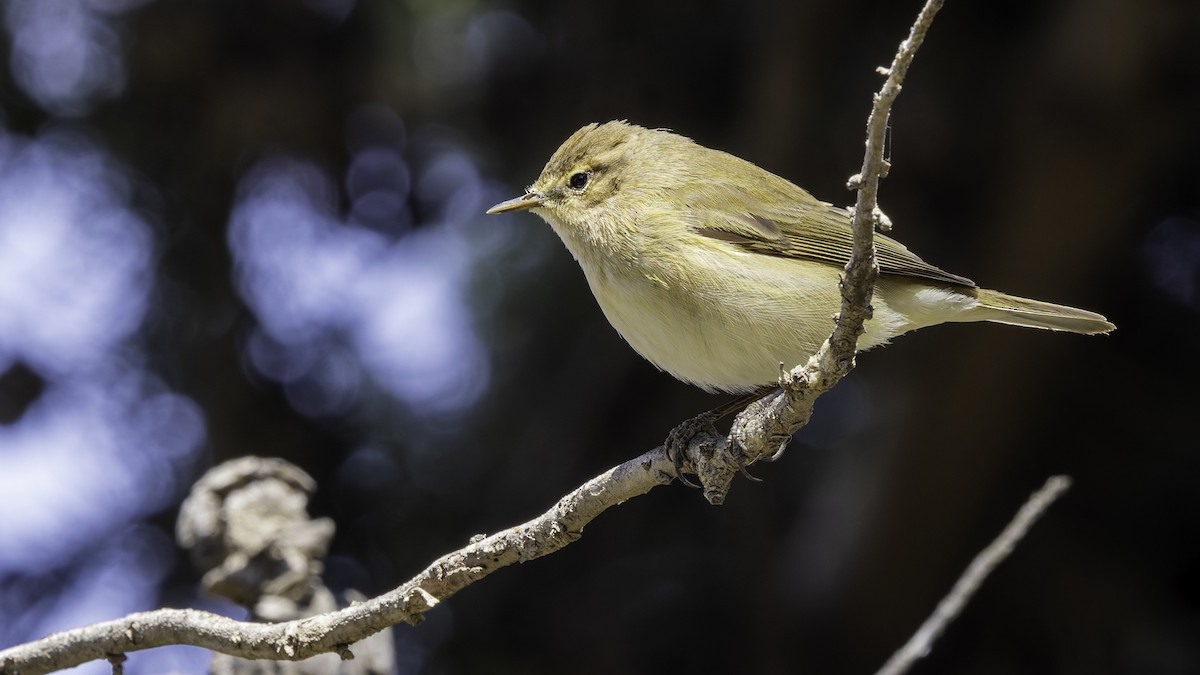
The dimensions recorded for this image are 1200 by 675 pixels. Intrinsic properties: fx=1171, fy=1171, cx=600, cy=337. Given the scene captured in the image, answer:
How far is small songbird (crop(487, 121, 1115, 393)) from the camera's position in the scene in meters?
3.29

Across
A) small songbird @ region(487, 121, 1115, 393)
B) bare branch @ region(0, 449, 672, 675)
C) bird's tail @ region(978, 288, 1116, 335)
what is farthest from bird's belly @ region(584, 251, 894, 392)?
bare branch @ region(0, 449, 672, 675)

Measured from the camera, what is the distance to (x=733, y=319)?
3.26 metres

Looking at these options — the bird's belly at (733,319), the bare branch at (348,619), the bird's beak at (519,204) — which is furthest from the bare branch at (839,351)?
the bird's beak at (519,204)

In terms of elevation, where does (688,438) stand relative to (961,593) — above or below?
above

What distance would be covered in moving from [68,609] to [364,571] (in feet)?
3.88

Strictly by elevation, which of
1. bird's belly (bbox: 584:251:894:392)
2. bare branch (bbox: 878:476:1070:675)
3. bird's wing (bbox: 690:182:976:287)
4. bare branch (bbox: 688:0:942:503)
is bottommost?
bare branch (bbox: 878:476:1070:675)

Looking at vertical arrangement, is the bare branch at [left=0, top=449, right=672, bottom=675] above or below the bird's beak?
below

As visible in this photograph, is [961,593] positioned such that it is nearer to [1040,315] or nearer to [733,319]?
[1040,315]

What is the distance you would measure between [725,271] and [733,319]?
0.16m

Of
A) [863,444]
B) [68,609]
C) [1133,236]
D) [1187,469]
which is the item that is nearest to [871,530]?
[863,444]

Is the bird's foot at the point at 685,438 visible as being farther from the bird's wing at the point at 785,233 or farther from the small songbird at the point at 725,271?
the bird's wing at the point at 785,233

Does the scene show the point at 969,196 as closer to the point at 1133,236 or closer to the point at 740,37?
the point at 1133,236

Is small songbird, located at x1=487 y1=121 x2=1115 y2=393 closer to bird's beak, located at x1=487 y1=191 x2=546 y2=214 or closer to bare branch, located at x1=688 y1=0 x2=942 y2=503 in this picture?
bird's beak, located at x1=487 y1=191 x2=546 y2=214

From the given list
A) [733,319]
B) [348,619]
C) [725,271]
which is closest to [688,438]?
[733,319]
